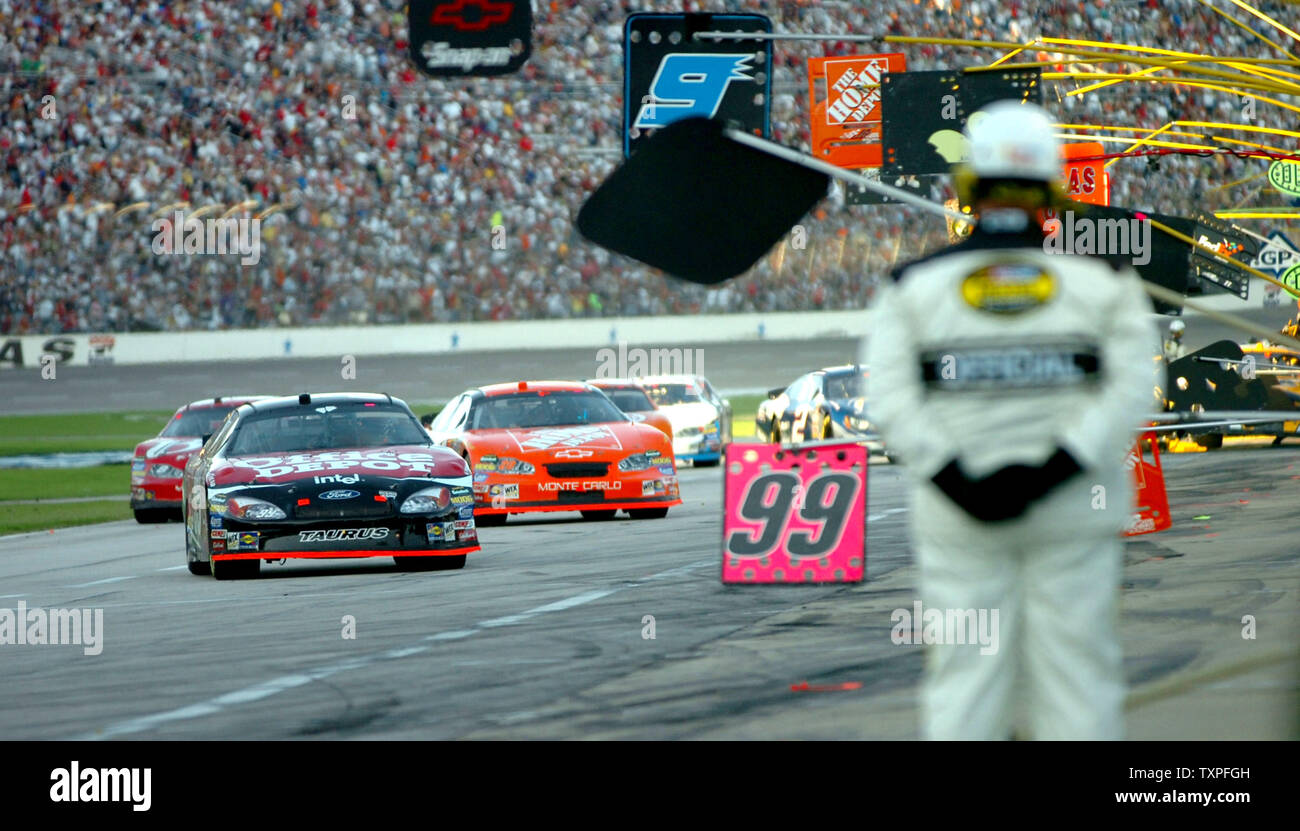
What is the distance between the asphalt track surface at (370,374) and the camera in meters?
32.9

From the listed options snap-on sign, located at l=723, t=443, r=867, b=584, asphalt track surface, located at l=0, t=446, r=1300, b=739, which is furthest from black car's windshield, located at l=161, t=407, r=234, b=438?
snap-on sign, located at l=723, t=443, r=867, b=584

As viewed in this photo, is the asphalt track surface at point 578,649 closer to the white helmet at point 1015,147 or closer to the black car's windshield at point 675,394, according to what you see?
the white helmet at point 1015,147

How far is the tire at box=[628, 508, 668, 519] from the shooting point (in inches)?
674

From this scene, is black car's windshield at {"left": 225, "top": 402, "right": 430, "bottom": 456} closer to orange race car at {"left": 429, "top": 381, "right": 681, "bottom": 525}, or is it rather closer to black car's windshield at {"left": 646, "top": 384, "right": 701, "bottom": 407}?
orange race car at {"left": 429, "top": 381, "right": 681, "bottom": 525}

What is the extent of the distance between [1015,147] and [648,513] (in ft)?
43.4

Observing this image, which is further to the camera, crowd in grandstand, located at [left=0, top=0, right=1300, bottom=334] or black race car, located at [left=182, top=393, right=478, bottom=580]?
crowd in grandstand, located at [left=0, top=0, right=1300, bottom=334]

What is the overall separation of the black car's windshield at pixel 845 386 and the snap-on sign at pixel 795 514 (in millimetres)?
13790

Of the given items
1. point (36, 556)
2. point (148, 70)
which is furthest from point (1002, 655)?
point (148, 70)

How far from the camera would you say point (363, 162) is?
3425cm

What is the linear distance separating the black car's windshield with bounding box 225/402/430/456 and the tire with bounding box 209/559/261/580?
77 cm

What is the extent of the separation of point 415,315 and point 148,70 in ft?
21.5

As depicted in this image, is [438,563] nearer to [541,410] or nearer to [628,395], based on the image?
[541,410]

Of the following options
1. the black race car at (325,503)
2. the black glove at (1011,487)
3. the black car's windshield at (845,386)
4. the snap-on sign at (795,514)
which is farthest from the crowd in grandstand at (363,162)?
the black glove at (1011,487)

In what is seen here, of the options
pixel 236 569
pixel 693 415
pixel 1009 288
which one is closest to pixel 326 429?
pixel 236 569
